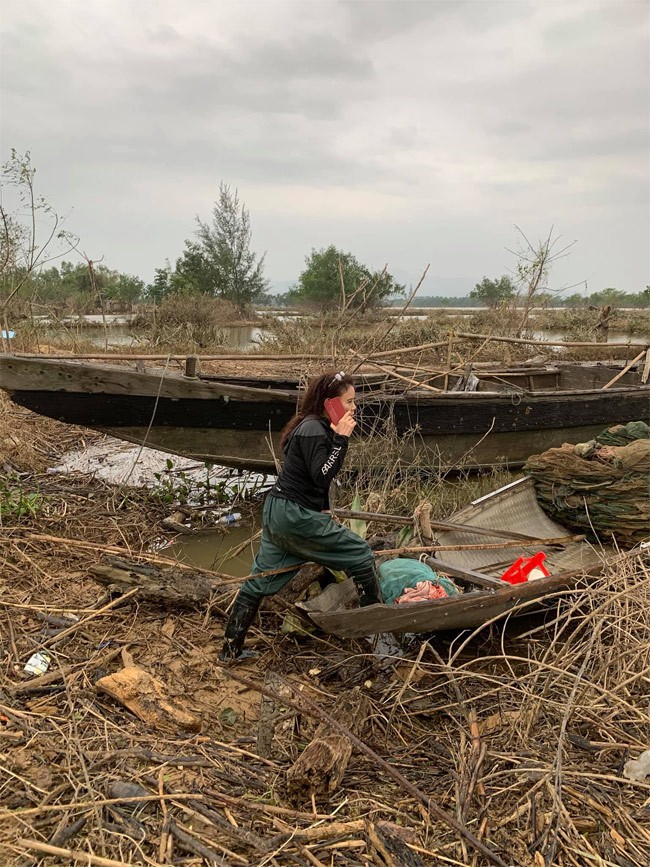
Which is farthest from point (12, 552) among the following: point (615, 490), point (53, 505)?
point (615, 490)

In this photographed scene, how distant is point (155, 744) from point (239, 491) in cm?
421

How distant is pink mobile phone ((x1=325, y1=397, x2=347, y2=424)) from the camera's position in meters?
3.30

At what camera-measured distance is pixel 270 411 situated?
20.9 ft

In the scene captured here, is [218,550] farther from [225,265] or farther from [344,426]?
[225,265]

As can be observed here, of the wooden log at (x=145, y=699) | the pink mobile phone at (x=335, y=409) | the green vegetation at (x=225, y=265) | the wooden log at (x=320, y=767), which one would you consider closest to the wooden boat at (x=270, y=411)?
the pink mobile phone at (x=335, y=409)

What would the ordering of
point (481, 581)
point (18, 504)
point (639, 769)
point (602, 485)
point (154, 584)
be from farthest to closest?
point (18, 504) < point (602, 485) < point (154, 584) < point (481, 581) < point (639, 769)

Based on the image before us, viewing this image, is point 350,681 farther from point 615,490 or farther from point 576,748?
point 615,490

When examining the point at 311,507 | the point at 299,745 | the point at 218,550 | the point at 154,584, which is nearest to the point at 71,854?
the point at 299,745

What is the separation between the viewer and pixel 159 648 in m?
3.76

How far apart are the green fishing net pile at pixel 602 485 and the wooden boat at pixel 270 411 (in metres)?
1.69

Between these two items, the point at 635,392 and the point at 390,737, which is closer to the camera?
the point at 390,737

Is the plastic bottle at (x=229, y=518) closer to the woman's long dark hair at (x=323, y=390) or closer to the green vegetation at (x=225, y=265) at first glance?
the woman's long dark hair at (x=323, y=390)

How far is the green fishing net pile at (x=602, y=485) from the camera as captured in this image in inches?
195

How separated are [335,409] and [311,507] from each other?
23.0 inches
